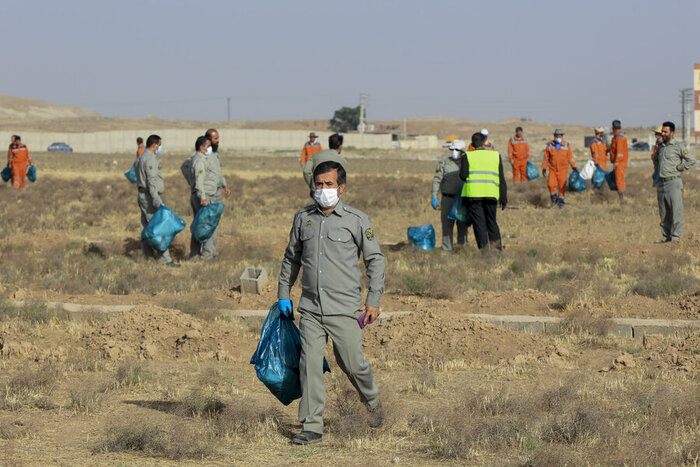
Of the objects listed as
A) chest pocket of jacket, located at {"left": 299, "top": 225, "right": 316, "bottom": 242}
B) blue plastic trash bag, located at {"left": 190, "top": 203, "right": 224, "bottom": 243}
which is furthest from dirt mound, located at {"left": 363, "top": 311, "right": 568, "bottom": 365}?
blue plastic trash bag, located at {"left": 190, "top": 203, "right": 224, "bottom": 243}

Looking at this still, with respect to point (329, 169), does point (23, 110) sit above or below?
above

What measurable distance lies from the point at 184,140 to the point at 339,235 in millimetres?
94501

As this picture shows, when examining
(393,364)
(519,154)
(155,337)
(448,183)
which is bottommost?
(393,364)

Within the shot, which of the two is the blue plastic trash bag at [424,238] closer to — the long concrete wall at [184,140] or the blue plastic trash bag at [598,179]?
the blue plastic trash bag at [598,179]

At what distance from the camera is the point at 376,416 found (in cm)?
619

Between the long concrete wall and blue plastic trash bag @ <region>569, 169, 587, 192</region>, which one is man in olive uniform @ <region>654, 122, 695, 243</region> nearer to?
blue plastic trash bag @ <region>569, 169, 587, 192</region>

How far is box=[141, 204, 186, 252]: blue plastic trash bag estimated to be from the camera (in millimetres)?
13156

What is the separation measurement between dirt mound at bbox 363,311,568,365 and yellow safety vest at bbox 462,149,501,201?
4124mm

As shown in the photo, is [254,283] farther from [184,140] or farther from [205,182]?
[184,140]

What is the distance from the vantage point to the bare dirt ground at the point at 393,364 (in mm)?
5809

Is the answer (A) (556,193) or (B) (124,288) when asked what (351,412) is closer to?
(B) (124,288)

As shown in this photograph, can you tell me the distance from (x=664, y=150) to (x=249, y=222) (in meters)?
9.36

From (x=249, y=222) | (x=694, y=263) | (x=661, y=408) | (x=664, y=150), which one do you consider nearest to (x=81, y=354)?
(x=661, y=408)

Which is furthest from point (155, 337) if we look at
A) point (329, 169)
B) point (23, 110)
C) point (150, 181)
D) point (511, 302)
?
point (23, 110)
